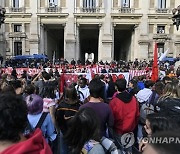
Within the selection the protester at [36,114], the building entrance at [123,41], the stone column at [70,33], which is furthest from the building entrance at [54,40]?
the protester at [36,114]

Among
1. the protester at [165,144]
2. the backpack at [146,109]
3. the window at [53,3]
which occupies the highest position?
the window at [53,3]

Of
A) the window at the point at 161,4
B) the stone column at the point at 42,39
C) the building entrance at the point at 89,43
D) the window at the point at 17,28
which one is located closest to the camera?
the stone column at the point at 42,39

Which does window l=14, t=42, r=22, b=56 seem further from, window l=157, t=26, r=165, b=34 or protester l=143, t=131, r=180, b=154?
protester l=143, t=131, r=180, b=154

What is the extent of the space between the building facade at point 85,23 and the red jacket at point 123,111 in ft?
116

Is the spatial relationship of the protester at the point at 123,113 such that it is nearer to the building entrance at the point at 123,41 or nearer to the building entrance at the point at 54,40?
the building entrance at the point at 54,40

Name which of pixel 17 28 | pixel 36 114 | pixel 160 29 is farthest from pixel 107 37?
pixel 36 114

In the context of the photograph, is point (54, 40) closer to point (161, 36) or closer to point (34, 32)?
point (34, 32)

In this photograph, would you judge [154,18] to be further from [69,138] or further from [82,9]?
[69,138]

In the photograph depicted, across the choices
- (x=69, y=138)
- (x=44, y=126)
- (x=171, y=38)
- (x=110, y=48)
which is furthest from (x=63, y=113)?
(x=171, y=38)

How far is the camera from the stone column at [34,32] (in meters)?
39.9

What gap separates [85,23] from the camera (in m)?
40.8

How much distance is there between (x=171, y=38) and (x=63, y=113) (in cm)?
3899

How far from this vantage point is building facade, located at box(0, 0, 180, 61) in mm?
40406

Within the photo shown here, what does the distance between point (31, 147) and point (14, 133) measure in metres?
0.19
